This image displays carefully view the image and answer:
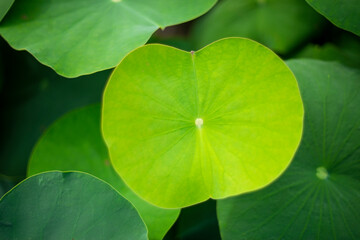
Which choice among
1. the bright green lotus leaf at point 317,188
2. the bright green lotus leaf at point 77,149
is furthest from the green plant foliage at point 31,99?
the bright green lotus leaf at point 317,188

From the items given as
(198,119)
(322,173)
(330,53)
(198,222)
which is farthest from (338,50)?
(198,222)

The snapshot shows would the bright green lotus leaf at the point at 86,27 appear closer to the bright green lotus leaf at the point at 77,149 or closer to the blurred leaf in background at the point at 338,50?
the bright green lotus leaf at the point at 77,149

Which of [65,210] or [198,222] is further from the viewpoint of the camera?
[198,222]

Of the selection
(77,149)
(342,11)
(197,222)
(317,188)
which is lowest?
(197,222)

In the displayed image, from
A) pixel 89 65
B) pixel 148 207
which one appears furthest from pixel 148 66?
pixel 148 207

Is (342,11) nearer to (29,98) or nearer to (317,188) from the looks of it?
(317,188)

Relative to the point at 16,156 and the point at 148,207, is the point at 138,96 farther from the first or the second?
the point at 16,156
